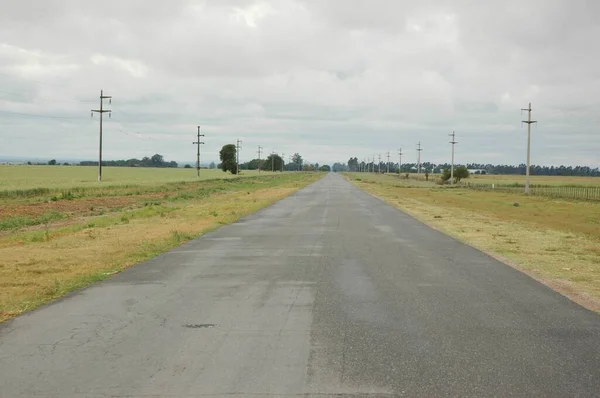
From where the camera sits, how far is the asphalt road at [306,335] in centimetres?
511

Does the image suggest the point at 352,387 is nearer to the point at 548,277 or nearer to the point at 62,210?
the point at 548,277

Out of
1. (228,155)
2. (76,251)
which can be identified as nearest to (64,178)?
(76,251)

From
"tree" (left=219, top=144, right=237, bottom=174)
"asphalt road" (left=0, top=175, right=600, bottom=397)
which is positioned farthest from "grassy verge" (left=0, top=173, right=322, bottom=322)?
"tree" (left=219, top=144, right=237, bottom=174)

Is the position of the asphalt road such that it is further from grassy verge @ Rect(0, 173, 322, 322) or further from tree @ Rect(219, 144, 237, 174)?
tree @ Rect(219, 144, 237, 174)

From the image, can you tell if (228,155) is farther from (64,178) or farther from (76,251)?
(76,251)

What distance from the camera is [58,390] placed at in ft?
16.3

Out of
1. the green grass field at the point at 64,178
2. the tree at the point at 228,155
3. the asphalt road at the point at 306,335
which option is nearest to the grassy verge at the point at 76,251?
the asphalt road at the point at 306,335

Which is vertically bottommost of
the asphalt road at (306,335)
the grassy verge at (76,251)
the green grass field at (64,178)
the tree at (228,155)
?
the grassy verge at (76,251)

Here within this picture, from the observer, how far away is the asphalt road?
5109mm

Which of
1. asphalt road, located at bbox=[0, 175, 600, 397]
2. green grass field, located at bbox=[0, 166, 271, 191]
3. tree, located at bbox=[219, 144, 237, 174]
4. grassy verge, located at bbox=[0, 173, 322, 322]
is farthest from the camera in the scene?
tree, located at bbox=[219, 144, 237, 174]

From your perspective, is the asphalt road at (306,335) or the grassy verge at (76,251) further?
the grassy verge at (76,251)

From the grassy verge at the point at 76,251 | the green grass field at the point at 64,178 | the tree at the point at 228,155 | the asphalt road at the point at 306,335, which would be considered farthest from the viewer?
the tree at the point at 228,155

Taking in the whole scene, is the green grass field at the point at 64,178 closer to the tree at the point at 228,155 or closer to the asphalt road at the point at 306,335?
the asphalt road at the point at 306,335

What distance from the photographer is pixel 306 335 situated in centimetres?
667
